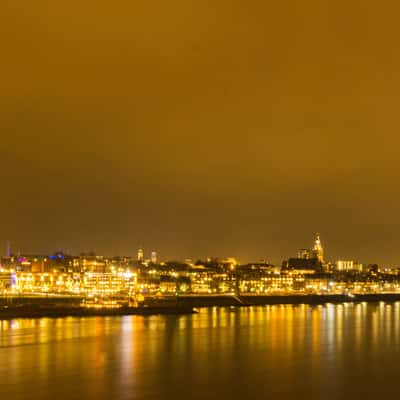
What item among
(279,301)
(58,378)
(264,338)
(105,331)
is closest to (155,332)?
(105,331)

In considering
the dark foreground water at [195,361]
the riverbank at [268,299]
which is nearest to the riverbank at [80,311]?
the dark foreground water at [195,361]

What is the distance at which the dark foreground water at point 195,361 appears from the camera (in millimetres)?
19781

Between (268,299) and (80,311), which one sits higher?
(80,311)

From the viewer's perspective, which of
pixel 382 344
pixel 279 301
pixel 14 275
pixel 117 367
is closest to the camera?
pixel 117 367

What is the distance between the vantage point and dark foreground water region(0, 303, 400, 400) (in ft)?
64.9

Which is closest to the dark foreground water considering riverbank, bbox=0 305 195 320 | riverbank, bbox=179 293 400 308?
riverbank, bbox=0 305 195 320

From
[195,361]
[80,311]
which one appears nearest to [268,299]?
[80,311]

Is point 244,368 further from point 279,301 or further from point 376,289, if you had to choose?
point 376,289

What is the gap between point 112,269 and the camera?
96.4 meters

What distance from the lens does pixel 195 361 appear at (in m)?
25.7

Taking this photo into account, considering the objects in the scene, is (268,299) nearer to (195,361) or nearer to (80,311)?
(80,311)

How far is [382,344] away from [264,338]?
5865 mm

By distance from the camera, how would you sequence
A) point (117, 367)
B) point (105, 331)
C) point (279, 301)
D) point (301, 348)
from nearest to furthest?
point (117, 367) → point (301, 348) → point (105, 331) → point (279, 301)

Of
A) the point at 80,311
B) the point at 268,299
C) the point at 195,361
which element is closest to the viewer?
the point at 195,361
